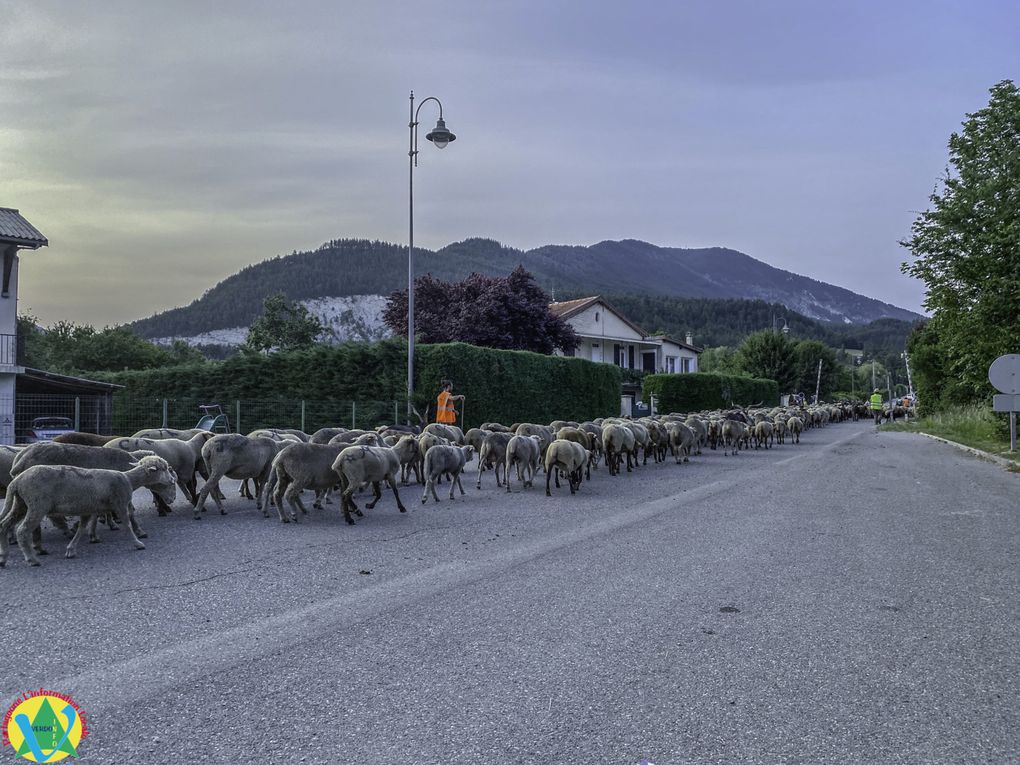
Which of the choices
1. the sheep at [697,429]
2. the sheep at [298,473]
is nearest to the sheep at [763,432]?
the sheep at [697,429]

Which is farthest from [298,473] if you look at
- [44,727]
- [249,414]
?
[249,414]

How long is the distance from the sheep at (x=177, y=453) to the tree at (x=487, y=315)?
106ft

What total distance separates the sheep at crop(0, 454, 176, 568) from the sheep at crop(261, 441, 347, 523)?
2.11 m

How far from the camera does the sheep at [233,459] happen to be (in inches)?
406

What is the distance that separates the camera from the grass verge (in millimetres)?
23284

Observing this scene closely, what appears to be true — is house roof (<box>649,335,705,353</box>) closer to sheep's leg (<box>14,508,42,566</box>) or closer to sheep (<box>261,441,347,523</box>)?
sheep (<box>261,441,347,523</box>)

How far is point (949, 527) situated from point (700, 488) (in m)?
4.89

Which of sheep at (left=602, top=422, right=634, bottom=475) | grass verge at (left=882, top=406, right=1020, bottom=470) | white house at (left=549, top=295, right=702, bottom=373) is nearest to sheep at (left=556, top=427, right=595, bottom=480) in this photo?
sheep at (left=602, top=422, right=634, bottom=475)

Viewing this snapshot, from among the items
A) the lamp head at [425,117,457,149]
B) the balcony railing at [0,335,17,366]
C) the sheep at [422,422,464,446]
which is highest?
the lamp head at [425,117,457,149]

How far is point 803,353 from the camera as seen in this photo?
91875 mm

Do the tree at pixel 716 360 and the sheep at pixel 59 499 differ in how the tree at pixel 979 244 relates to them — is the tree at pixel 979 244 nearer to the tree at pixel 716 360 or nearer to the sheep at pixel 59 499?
the sheep at pixel 59 499

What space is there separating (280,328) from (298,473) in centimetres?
5785

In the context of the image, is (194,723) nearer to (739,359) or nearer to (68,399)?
(68,399)

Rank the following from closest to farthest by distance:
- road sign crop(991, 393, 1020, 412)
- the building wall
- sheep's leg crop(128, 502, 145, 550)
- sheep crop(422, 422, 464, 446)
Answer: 1. sheep's leg crop(128, 502, 145, 550)
2. sheep crop(422, 422, 464, 446)
3. road sign crop(991, 393, 1020, 412)
4. the building wall
